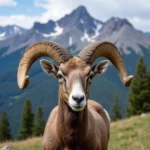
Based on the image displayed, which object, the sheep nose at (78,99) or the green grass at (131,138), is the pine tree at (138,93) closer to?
the green grass at (131,138)

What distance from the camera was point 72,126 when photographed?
32.0 ft

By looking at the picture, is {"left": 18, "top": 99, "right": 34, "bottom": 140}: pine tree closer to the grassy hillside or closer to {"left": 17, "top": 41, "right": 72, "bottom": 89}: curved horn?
the grassy hillside

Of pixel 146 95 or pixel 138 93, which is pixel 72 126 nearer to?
pixel 146 95

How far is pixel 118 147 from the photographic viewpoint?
1820 cm

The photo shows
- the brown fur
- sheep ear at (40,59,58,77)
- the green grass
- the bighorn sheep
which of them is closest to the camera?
the bighorn sheep

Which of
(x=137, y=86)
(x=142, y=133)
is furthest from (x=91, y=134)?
(x=137, y=86)

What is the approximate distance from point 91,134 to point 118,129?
14.1m

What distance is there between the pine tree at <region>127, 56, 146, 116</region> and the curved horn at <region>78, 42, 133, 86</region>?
47.1 m

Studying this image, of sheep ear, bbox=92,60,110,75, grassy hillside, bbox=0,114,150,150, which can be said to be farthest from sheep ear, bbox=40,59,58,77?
grassy hillside, bbox=0,114,150,150

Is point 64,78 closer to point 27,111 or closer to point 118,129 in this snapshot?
point 118,129

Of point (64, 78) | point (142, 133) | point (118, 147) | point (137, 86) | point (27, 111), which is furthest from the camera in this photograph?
point (27, 111)

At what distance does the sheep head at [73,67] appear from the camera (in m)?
8.77

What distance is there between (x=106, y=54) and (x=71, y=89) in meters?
3.04

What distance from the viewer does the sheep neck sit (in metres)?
9.68
